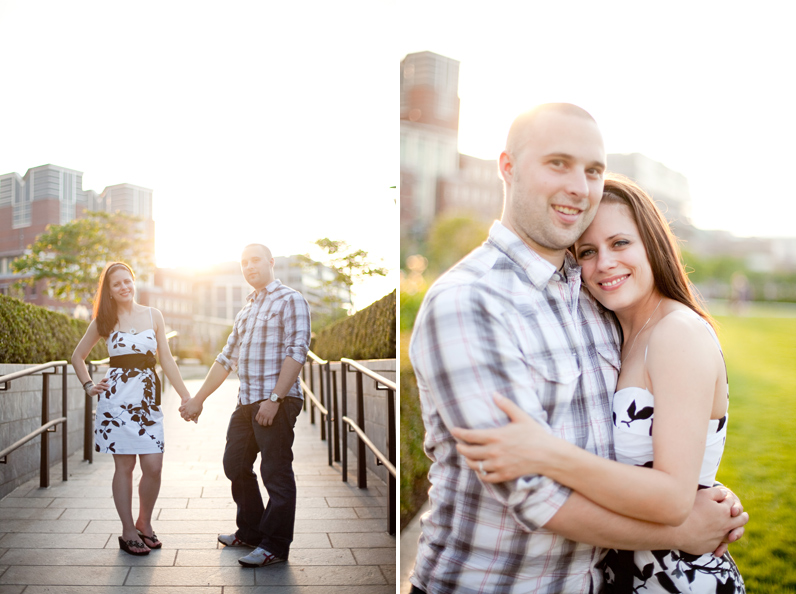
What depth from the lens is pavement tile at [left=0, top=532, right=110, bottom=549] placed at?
2.15m

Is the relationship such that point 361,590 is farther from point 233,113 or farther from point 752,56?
point 752,56

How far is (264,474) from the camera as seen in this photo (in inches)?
97.3

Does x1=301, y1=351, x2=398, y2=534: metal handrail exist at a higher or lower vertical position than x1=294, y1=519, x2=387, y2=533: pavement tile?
higher

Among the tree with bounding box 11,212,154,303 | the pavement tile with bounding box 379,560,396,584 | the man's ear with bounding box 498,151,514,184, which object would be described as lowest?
the pavement tile with bounding box 379,560,396,584

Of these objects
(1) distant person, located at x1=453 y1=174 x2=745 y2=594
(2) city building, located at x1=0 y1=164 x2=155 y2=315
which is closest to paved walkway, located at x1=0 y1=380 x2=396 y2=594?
(2) city building, located at x1=0 y1=164 x2=155 y2=315

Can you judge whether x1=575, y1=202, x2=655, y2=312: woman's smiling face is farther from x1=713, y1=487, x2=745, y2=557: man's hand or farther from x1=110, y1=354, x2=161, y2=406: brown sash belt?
x1=110, y1=354, x2=161, y2=406: brown sash belt

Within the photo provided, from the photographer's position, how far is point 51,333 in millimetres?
2252

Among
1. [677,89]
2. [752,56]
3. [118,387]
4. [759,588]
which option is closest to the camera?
[118,387]

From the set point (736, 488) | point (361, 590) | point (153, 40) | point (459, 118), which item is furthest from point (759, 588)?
point (153, 40)

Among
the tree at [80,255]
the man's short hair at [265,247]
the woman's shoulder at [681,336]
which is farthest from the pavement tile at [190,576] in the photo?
the woman's shoulder at [681,336]

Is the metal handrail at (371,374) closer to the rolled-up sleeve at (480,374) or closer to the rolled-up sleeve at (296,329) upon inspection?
the rolled-up sleeve at (296,329)

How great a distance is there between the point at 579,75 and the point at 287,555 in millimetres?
2608

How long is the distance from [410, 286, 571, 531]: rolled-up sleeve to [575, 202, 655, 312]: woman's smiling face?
0.39 meters

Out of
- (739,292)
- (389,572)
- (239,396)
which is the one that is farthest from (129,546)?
(739,292)
